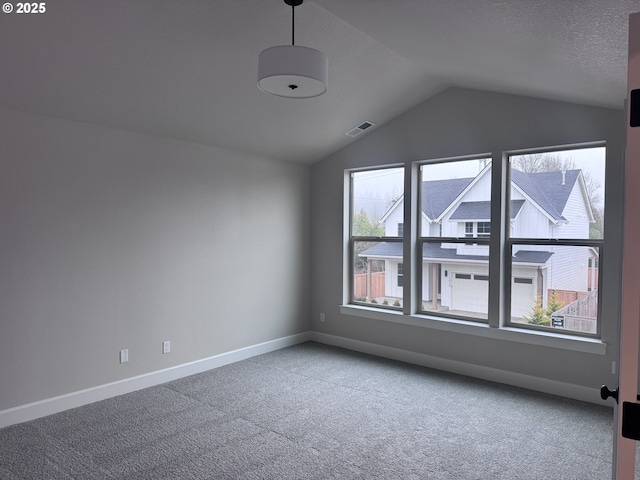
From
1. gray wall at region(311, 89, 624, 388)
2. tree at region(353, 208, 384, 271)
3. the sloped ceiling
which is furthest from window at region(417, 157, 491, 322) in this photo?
the sloped ceiling

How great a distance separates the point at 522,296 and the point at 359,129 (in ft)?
8.43

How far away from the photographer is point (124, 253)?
408cm

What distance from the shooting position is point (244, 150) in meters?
A: 5.09

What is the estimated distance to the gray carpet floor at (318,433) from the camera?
9.16ft

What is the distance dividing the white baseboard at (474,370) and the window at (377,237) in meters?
0.54

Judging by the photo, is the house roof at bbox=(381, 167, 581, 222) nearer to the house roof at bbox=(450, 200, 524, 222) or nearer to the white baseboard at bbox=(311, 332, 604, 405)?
the house roof at bbox=(450, 200, 524, 222)

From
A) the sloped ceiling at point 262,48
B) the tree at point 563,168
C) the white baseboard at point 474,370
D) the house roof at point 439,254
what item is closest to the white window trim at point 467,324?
the tree at point 563,168

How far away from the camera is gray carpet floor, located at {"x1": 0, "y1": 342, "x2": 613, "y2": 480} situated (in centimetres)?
279

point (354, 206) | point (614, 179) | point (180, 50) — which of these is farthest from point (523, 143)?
point (180, 50)

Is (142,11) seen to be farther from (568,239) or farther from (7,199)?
(568,239)

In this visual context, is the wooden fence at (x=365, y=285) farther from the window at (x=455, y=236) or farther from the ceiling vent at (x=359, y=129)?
the ceiling vent at (x=359, y=129)

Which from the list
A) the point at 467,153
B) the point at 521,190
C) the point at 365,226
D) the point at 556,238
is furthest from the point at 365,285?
the point at 556,238

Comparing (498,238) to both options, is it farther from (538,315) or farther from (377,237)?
(377,237)

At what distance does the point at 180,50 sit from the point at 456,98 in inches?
113
